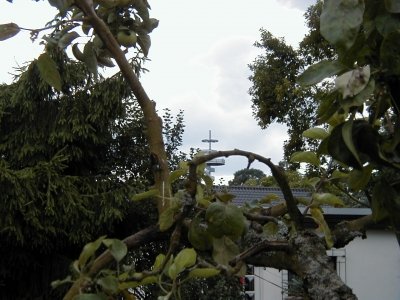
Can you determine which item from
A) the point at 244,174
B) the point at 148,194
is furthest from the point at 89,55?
the point at 244,174

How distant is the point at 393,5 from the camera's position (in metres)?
0.85

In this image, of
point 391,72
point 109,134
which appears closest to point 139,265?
point 109,134

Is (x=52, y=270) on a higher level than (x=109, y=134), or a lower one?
lower

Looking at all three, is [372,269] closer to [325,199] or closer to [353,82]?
[325,199]

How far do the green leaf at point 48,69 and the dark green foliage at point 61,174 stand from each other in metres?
5.09

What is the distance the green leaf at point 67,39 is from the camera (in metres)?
1.32

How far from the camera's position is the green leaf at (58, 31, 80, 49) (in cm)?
132

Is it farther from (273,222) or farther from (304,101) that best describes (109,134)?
(273,222)

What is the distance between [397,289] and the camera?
34.5 ft

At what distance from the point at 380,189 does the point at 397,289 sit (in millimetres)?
10107

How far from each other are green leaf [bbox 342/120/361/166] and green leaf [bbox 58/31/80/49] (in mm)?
650

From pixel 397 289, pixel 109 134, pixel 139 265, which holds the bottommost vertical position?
pixel 397 289

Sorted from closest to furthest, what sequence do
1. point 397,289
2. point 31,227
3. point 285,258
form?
1. point 285,258
2. point 31,227
3. point 397,289

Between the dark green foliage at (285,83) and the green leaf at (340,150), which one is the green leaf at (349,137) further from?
the dark green foliage at (285,83)
